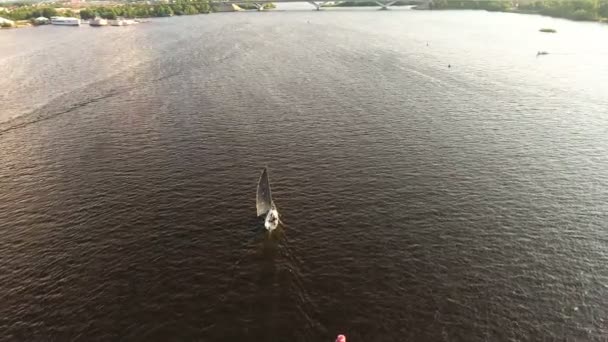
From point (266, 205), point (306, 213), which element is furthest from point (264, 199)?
point (306, 213)

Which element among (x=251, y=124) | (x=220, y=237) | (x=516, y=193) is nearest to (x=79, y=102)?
(x=251, y=124)

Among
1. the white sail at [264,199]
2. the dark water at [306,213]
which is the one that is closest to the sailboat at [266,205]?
the white sail at [264,199]

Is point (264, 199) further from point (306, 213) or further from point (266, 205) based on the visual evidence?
point (306, 213)

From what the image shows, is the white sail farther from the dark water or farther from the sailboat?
the dark water

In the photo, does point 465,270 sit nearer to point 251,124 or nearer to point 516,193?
point 516,193

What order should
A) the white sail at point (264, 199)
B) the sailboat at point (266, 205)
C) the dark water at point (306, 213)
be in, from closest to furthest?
the dark water at point (306, 213)
the sailboat at point (266, 205)
the white sail at point (264, 199)

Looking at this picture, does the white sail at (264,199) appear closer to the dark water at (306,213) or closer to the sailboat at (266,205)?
the sailboat at (266,205)
